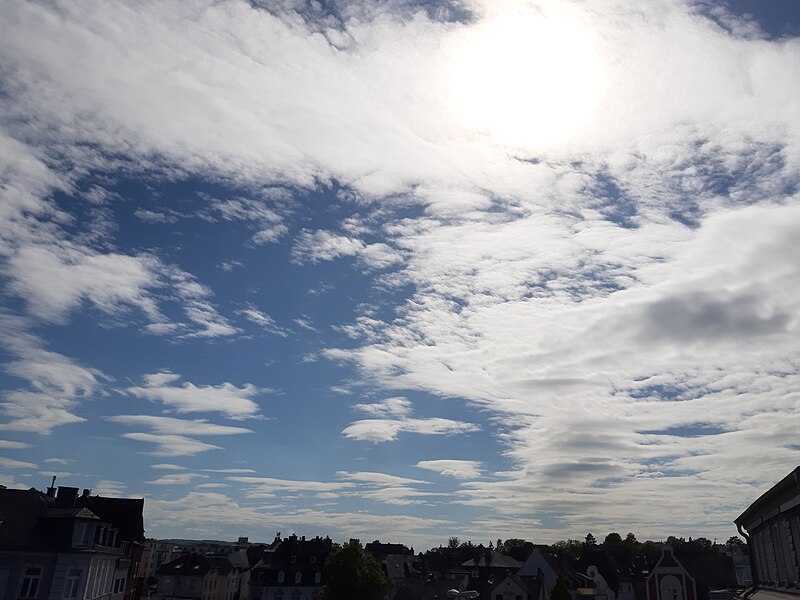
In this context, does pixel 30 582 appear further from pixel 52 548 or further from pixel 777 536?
pixel 777 536

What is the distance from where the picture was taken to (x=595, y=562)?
101 meters

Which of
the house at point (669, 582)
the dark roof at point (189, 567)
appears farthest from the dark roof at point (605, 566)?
the dark roof at point (189, 567)

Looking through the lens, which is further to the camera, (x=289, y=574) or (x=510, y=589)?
(x=289, y=574)

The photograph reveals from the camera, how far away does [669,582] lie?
8369 centimetres

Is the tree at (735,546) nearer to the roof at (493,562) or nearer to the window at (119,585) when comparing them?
the roof at (493,562)

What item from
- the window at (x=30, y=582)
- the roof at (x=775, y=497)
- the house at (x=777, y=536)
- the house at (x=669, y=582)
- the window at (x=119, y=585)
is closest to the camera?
the roof at (x=775, y=497)

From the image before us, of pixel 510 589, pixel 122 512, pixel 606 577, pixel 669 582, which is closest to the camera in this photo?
pixel 122 512

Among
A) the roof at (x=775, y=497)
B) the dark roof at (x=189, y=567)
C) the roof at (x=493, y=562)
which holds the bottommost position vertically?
the dark roof at (x=189, y=567)

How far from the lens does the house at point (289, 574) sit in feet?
Result: 308

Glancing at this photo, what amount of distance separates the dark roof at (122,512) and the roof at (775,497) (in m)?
49.6

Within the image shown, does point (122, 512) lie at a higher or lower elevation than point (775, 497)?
higher

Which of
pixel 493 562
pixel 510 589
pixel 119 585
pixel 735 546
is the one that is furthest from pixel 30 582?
pixel 735 546

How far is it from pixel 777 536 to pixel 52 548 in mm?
41977

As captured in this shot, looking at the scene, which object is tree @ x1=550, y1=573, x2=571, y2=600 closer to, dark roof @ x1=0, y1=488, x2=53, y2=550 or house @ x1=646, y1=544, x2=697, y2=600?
house @ x1=646, y1=544, x2=697, y2=600
